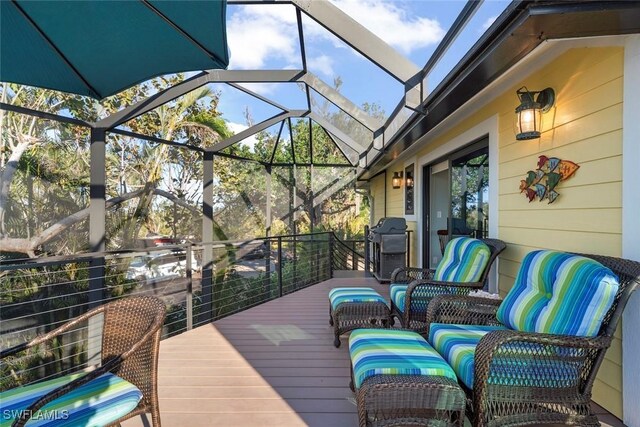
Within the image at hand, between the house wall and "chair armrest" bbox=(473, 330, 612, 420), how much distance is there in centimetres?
55

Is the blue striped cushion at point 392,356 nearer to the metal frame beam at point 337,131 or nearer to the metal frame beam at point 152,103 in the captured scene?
the metal frame beam at point 152,103

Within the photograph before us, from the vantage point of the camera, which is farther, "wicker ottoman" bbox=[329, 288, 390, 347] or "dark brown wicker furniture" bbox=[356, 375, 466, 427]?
"wicker ottoman" bbox=[329, 288, 390, 347]

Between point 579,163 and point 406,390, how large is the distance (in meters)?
1.93

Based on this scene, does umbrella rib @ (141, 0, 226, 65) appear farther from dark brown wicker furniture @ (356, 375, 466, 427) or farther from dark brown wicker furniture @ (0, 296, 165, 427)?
dark brown wicker furniture @ (356, 375, 466, 427)

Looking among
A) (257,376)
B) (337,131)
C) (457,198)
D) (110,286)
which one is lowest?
(257,376)

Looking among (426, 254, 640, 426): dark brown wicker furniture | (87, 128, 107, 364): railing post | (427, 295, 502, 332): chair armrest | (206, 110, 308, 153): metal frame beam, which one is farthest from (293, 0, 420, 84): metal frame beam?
(206, 110, 308, 153): metal frame beam

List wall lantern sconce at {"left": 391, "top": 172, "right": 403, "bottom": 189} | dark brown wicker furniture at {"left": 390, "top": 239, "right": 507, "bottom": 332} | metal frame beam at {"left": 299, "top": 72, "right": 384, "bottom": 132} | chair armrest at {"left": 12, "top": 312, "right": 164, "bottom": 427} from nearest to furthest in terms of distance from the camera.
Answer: chair armrest at {"left": 12, "top": 312, "right": 164, "bottom": 427} → dark brown wicker furniture at {"left": 390, "top": 239, "right": 507, "bottom": 332} → metal frame beam at {"left": 299, "top": 72, "right": 384, "bottom": 132} → wall lantern sconce at {"left": 391, "top": 172, "right": 403, "bottom": 189}

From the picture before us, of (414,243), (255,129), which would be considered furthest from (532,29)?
(255,129)

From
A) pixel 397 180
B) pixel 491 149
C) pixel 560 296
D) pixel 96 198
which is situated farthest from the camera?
pixel 397 180

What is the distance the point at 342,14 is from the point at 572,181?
241cm

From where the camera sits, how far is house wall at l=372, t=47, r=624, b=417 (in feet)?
6.63

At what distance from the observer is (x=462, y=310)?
2.54 m

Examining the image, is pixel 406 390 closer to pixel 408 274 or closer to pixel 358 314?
pixel 358 314

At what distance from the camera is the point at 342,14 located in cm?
321
